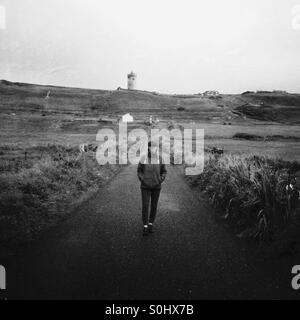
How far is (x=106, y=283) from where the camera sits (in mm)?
5047

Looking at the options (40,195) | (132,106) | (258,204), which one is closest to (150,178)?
(258,204)

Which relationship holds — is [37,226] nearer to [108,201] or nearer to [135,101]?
[108,201]

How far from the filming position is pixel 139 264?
5723 millimetres

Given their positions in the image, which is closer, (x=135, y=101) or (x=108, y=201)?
(x=108, y=201)

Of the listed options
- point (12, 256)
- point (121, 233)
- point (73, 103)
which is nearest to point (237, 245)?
point (121, 233)

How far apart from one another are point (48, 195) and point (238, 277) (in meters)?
7.19

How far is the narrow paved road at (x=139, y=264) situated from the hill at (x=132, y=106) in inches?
2783

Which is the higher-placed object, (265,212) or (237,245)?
(265,212)

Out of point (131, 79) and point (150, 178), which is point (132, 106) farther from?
point (150, 178)

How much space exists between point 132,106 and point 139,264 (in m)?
94.5

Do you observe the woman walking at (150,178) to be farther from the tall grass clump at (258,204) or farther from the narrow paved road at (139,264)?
the tall grass clump at (258,204)
